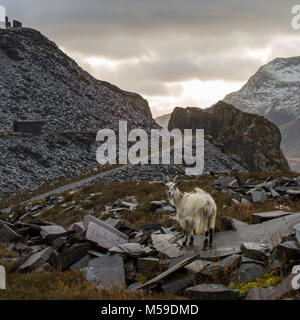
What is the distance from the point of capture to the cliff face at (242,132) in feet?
372

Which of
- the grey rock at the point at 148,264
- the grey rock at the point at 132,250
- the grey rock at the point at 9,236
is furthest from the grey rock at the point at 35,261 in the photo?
the grey rock at the point at 9,236

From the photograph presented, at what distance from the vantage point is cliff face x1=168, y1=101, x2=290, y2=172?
4466 inches

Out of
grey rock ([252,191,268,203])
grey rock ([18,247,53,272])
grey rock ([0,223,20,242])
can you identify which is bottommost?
grey rock ([0,223,20,242])

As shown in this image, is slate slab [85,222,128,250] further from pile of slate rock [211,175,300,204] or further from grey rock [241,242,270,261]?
pile of slate rock [211,175,300,204]

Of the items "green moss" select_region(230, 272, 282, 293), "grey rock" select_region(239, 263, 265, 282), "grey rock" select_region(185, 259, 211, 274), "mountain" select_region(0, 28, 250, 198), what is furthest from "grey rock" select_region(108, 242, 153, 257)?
"mountain" select_region(0, 28, 250, 198)

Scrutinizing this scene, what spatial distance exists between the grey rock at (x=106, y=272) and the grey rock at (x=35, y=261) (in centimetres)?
199

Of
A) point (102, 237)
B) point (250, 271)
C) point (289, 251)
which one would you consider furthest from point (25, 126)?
point (289, 251)

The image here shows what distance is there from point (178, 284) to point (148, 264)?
1667mm

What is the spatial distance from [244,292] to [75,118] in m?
67.4

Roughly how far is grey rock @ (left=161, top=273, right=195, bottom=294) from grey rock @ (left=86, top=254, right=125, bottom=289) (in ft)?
3.57

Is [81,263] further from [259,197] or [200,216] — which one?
[259,197]

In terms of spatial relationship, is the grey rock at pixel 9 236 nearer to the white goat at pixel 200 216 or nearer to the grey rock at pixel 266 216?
the white goat at pixel 200 216

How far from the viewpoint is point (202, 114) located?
166 m

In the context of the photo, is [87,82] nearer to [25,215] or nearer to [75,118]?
[75,118]
